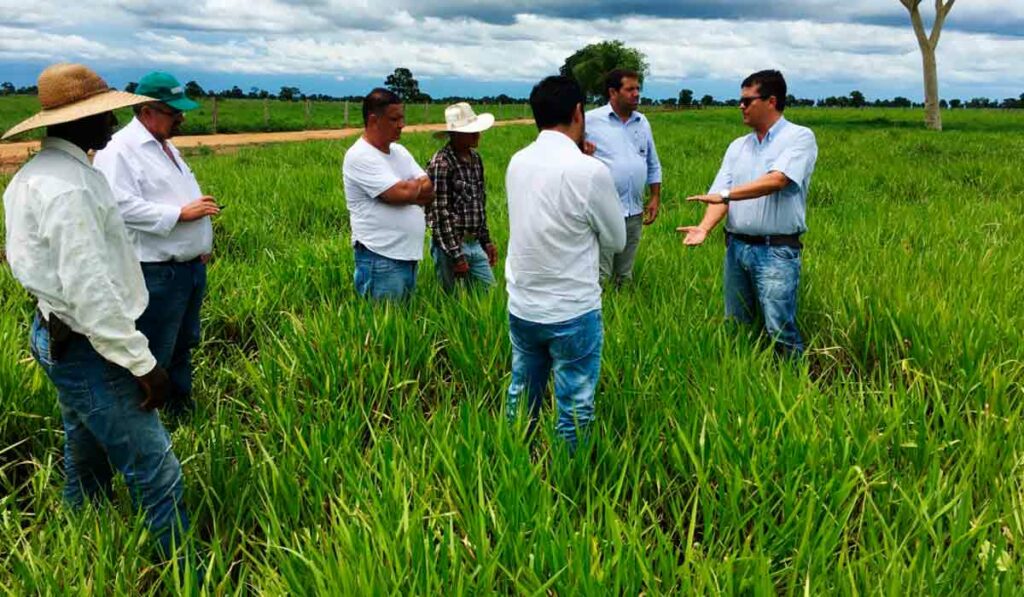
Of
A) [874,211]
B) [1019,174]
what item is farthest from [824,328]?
[1019,174]

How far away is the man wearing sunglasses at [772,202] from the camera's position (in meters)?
3.68

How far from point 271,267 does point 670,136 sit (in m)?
17.5

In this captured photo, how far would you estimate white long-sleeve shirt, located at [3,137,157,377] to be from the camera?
76.7 inches

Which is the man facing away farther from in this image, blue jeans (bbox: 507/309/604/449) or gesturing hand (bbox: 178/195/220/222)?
gesturing hand (bbox: 178/195/220/222)

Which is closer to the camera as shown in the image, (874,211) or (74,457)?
(74,457)

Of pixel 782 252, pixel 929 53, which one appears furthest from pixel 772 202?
pixel 929 53

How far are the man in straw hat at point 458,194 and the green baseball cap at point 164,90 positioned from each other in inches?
56.1

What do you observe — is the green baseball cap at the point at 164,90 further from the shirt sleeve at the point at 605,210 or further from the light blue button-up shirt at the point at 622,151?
the light blue button-up shirt at the point at 622,151

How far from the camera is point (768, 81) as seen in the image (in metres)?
3.78

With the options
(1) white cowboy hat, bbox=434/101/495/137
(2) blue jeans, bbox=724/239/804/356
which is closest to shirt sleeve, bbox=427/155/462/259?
(1) white cowboy hat, bbox=434/101/495/137

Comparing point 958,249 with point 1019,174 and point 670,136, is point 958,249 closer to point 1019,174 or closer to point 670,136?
point 1019,174

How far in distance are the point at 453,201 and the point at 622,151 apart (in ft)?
5.26

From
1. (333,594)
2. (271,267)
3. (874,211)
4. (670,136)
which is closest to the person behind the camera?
(333,594)

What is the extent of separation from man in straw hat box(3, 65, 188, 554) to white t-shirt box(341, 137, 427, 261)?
165 centimetres
